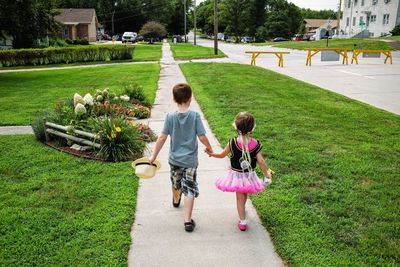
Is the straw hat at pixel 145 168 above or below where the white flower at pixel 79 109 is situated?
below

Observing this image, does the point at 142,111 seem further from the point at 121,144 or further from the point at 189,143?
the point at 189,143

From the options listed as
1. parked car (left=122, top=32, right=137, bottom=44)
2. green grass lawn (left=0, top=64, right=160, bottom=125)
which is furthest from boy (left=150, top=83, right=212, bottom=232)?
parked car (left=122, top=32, right=137, bottom=44)

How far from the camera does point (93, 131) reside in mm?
6387

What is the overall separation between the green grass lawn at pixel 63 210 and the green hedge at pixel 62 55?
2246 cm

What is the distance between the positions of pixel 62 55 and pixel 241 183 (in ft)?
88.2

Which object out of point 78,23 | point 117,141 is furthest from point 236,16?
point 117,141

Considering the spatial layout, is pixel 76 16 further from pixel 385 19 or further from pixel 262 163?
pixel 262 163

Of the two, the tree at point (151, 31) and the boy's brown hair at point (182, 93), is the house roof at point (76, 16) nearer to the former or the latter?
the tree at point (151, 31)

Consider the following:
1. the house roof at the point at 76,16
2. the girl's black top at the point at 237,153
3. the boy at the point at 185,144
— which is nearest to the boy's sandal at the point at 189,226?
the boy at the point at 185,144

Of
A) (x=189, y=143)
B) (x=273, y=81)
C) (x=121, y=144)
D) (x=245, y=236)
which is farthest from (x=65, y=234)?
(x=273, y=81)

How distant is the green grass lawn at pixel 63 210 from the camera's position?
3535 millimetres

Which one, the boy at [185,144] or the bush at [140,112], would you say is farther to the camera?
the bush at [140,112]

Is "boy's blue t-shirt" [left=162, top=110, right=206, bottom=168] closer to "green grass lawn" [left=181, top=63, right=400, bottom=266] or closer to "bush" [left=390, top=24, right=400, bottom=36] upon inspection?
"green grass lawn" [left=181, top=63, right=400, bottom=266]

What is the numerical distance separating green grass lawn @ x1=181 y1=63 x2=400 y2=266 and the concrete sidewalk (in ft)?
0.75
